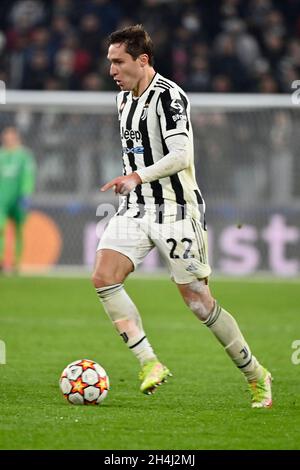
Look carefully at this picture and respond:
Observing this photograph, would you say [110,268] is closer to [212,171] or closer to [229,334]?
[229,334]

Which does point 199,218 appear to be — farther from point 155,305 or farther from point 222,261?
point 222,261

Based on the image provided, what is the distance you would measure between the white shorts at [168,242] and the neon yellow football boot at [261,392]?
2.47 feet

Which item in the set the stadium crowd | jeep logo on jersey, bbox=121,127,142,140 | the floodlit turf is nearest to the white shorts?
jeep logo on jersey, bbox=121,127,142,140

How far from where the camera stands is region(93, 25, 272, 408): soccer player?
667cm

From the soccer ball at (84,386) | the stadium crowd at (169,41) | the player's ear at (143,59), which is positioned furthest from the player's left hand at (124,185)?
the stadium crowd at (169,41)

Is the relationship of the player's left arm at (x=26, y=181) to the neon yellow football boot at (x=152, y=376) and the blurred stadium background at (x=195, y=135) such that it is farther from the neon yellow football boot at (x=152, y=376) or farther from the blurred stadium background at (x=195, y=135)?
the neon yellow football boot at (x=152, y=376)

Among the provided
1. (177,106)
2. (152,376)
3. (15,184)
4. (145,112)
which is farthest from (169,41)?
(152,376)

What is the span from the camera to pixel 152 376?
21.3 feet

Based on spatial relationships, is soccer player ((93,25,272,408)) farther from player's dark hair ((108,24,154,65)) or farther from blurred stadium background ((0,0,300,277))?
blurred stadium background ((0,0,300,277))

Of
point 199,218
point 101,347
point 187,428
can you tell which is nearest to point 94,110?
point 101,347

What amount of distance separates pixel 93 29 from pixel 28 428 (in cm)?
1543

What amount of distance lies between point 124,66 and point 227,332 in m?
1.78

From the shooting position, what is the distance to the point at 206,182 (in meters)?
18.2
